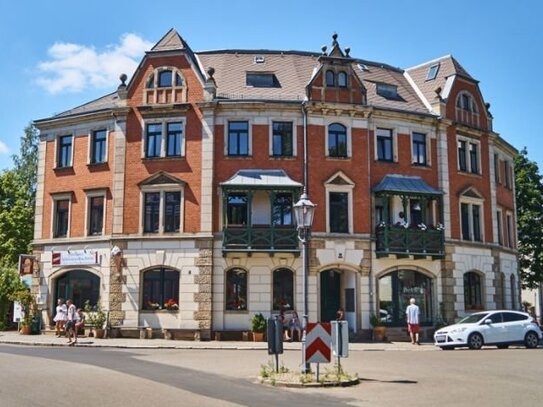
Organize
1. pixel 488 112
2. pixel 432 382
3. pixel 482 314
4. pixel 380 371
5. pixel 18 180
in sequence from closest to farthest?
1. pixel 432 382
2. pixel 380 371
3. pixel 482 314
4. pixel 488 112
5. pixel 18 180

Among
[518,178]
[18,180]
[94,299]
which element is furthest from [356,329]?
[18,180]

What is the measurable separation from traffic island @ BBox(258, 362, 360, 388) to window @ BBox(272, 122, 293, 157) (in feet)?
54.1

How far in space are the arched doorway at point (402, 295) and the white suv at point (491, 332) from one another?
4.88 meters

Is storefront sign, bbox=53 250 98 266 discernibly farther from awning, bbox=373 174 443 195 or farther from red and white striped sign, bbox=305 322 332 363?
red and white striped sign, bbox=305 322 332 363

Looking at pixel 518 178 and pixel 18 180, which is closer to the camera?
pixel 518 178

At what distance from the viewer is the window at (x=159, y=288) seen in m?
28.6

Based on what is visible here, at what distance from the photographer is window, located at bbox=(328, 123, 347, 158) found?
97.9 feet

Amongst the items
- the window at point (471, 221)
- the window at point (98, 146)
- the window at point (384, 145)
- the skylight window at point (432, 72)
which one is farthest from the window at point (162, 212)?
the skylight window at point (432, 72)

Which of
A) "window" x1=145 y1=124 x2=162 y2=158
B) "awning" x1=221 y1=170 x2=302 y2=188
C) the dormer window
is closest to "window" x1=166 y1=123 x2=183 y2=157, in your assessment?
"window" x1=145 y1=124 x2=162 y2=158

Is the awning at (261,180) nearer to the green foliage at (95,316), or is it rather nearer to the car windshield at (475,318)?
the green foliage at (95,316)

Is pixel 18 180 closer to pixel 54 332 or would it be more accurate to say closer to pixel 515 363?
pixel 54 332

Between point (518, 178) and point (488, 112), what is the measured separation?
37.6 ft

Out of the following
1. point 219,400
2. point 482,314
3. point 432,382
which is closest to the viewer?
point 219,400

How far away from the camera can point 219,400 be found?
1076 centimetres
